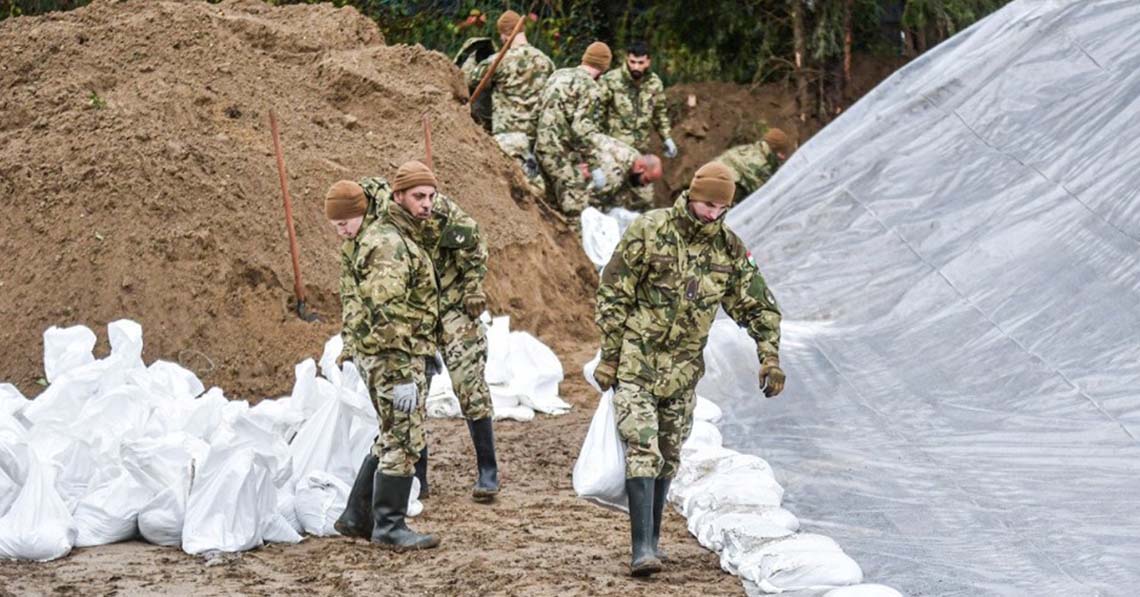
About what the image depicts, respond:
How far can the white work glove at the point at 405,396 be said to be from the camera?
7930mm

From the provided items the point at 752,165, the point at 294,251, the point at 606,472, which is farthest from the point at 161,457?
the point at 752,165

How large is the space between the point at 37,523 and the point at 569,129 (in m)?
8.32

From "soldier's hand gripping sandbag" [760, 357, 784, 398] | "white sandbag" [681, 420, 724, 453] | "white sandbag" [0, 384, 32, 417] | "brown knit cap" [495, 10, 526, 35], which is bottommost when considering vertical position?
"white sandbag" [681, 420, 724, 453]

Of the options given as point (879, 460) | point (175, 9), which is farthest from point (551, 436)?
point (175, 9)

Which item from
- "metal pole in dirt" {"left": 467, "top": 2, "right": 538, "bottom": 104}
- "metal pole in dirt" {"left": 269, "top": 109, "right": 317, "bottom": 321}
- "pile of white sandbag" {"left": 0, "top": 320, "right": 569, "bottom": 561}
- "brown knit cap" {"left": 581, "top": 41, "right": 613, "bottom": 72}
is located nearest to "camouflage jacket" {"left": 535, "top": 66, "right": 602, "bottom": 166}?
"brown knit cap" {"left": 581, "top": 41, "right": 613, "bottom": 72}

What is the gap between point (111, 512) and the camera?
8188mm

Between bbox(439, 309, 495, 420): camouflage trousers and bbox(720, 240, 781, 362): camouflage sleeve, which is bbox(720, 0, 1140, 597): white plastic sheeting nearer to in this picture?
bbox(720, 240, 781, 362): camouflage sleeve

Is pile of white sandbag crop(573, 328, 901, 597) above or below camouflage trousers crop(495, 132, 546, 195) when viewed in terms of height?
below

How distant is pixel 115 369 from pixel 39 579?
1706 mm

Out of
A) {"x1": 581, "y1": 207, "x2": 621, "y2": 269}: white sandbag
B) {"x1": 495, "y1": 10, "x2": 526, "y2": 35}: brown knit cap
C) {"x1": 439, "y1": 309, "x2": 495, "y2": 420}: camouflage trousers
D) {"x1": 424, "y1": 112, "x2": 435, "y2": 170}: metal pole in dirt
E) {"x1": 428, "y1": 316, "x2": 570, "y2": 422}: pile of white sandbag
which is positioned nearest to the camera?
{"x1": 439, "y1": 309, "x2": 495, "y2": 420}: camouflage trousers

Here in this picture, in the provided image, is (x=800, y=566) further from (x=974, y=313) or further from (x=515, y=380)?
(x=515, y=380)

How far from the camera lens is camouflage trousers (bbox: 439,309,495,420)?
907 cm

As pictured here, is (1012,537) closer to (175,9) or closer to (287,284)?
(287,284)

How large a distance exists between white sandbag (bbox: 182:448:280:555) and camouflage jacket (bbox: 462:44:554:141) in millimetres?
8293
